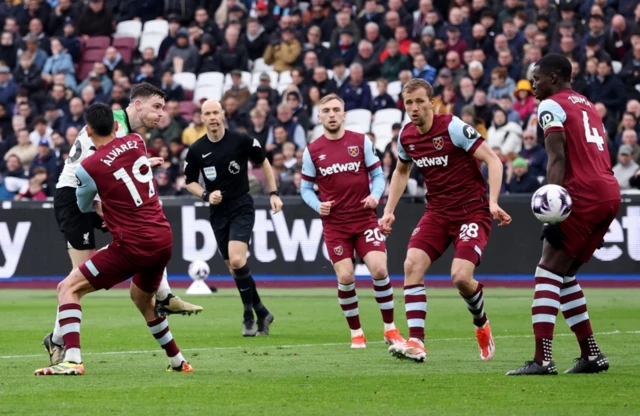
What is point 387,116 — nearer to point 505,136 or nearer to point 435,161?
point 505,136

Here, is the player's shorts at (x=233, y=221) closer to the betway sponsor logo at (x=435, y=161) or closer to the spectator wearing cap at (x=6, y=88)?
the betway sponsor logo at (x=435, y=161)

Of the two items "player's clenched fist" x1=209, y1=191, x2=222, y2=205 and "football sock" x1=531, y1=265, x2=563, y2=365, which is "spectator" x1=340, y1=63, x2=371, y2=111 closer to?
"player's clenched fist" x1=209, y1=191, x2=222, y2=205

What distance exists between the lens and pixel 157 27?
30.7 metres

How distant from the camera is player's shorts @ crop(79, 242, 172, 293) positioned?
964 cm

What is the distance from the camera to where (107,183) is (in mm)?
9602

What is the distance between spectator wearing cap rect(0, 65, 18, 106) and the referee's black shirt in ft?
51.1

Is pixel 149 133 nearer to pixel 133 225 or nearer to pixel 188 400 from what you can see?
pixel 133 225

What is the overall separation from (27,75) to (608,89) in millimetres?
13790

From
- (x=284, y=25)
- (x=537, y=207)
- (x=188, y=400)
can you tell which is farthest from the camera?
(x=284, y=25)

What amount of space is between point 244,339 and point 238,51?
52.8 ft

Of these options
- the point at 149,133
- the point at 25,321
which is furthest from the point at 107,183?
the point at 149,133

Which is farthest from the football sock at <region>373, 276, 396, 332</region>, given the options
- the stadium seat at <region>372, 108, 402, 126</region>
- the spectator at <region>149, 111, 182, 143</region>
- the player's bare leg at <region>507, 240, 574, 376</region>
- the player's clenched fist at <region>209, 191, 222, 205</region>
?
the spectator at <region>149, 111, 182, 143</region>

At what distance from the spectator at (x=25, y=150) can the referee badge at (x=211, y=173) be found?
13.0m

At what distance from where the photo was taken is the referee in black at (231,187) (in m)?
14.3
